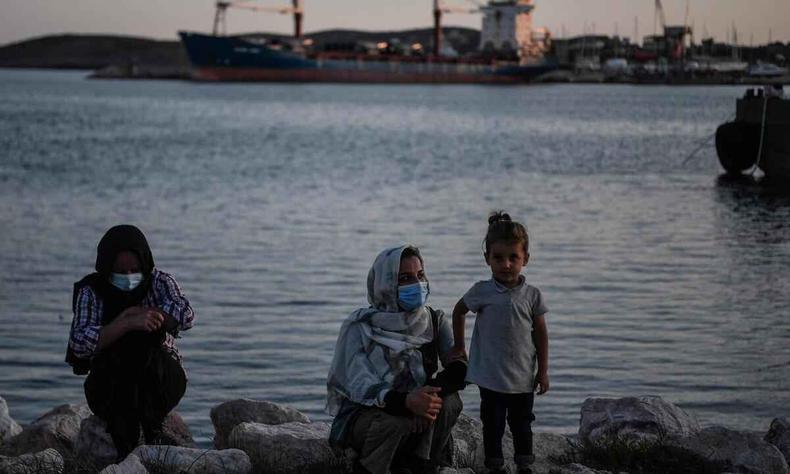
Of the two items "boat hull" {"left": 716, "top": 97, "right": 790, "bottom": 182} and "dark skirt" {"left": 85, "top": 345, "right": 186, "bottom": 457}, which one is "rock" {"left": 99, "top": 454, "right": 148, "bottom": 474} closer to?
"dark skirt" {"left": 85, "top": 345, "right": 186, "bottom": 457}

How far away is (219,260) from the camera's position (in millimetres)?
16906

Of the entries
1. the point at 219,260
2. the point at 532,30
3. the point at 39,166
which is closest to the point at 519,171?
the point at 39,166

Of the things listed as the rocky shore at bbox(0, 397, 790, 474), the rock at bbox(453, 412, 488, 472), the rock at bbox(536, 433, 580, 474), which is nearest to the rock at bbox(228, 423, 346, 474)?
the rocky shore at bbox(0, 397, 790, 474)

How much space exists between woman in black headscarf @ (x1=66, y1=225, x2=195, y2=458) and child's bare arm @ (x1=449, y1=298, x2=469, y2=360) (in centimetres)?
100

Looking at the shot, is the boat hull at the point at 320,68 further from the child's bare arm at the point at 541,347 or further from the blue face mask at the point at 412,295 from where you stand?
the blue face mask at the point at 412,295

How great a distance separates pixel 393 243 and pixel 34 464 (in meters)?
14.1

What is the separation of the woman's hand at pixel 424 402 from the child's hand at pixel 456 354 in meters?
0.23

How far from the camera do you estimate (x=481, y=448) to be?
5.66 m

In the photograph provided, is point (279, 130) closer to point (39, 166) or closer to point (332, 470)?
point (39, 166)

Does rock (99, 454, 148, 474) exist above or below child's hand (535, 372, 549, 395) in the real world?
below

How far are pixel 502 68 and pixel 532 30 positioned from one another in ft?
40.2

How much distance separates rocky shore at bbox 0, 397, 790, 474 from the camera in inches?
205

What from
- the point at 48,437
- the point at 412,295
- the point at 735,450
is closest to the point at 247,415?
the point at 48,437

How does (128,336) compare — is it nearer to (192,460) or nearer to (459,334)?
(192,460)
